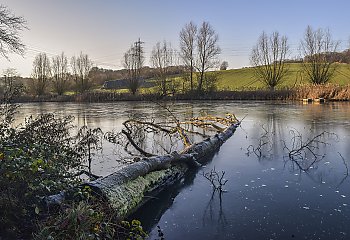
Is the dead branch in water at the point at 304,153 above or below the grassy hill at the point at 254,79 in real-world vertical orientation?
below

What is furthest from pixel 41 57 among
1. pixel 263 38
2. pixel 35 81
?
pixel 263 38

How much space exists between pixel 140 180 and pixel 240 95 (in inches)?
1535

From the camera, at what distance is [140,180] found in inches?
229

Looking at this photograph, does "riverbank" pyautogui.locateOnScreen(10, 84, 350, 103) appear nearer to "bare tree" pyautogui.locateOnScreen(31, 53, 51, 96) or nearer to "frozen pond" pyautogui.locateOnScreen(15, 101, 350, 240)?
"bare tree" pyautogui.locateOnScreen(31, 53, 51, 96)

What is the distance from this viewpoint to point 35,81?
5862 cm

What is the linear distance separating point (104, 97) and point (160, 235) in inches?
1740

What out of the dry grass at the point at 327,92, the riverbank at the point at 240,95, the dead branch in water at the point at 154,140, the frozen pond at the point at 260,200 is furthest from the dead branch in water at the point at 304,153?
the riverbank at the point at 240,95

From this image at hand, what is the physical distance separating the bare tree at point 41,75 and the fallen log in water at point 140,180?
5400 centimetres

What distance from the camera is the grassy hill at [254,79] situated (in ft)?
174

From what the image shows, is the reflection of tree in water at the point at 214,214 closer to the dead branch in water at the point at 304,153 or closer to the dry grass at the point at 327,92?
the dead branch in water at the point at 304,153

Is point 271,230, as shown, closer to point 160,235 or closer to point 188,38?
point 160,235

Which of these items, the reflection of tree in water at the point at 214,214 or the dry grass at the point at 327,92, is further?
the dry grass at the point at 327,92

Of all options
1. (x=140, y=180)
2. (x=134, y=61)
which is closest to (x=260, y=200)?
(x=140, y=180)

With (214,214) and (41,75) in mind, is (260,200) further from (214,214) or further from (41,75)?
(41,75)
